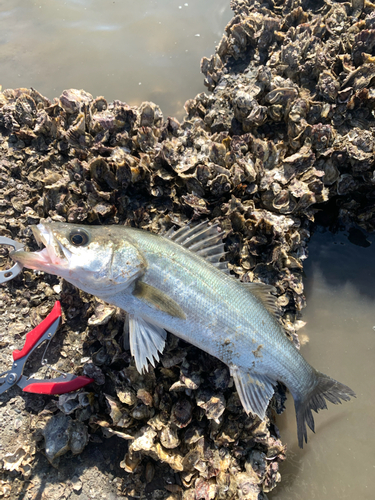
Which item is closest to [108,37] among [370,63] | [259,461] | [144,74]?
[144,74]

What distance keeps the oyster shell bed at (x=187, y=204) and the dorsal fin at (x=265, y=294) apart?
21 centimetres

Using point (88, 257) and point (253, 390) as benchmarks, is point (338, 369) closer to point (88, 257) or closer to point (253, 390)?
point (253, 390)

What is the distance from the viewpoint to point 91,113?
12.1 feet

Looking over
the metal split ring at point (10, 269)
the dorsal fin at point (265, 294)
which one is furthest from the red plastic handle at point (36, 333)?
the dorsal fin at point (265, 294)

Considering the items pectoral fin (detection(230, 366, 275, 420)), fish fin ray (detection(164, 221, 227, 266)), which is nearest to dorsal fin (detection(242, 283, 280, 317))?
fish fin ray (detection(164, 221, 227, 266))

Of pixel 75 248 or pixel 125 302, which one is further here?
pixel 125 302

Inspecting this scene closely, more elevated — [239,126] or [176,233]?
[239,126]

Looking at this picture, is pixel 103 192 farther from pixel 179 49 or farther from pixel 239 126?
pixel 179 49

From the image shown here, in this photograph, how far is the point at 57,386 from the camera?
282 cm

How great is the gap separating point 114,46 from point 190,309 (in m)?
5.02

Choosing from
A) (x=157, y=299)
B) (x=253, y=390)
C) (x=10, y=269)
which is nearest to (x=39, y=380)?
(x=10, y=269)

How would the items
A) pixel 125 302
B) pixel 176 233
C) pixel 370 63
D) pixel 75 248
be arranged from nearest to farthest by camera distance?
pixel 75 248
pixel 125 302
pixel 176 233
pixel 370 63

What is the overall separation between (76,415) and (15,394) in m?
0.72

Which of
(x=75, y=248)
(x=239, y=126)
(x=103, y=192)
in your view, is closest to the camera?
(x=75, y=248)
